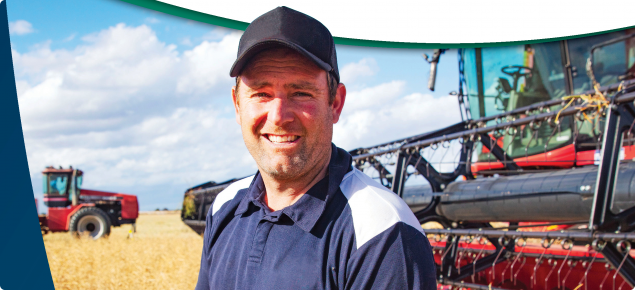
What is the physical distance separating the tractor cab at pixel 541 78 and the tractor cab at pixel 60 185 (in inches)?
427

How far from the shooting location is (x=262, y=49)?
51.7 inches

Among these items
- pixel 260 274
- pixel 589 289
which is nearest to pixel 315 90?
pixel 260 274

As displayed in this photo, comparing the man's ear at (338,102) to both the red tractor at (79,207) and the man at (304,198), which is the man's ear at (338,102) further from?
the red tractor at (79,207)

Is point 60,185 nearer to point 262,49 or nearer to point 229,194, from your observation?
point 229,194

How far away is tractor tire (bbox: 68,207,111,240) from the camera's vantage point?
13.0m

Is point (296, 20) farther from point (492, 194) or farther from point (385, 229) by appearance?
point (492, 194)

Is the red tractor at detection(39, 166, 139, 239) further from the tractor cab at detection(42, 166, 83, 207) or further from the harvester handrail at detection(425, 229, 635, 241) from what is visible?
the harvester handrail at detection(425, 229, 635, 241)

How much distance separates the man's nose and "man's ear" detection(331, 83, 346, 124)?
14 cm

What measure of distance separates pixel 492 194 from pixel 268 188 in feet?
10.9

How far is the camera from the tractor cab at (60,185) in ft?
45.2

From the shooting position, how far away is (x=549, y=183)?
394cm

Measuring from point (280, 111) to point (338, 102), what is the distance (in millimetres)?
189

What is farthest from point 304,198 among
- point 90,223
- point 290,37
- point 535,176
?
point 90,223

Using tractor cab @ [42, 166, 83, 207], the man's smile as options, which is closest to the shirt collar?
the man's smile
